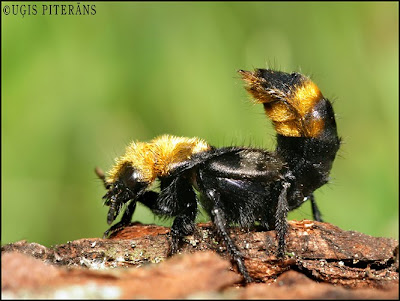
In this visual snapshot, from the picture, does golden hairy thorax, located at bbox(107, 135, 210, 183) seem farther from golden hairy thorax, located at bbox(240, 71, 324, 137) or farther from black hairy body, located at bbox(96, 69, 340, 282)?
golden hairy thorax, located at bbox(240, 71, 324, 137)

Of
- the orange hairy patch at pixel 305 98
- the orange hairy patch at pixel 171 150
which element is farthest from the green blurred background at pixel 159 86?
the orange hairy patch at pixel 305 98

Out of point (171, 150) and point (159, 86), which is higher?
point (159, 86)

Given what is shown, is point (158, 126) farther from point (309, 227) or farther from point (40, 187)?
point (309, 227)

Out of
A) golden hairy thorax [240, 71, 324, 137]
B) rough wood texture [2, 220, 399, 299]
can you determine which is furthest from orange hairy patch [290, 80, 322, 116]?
rough wood texture [2, 220, 399, 299]

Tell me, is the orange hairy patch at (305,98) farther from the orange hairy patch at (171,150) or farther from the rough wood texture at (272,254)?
the rough wood texture at (272,254)

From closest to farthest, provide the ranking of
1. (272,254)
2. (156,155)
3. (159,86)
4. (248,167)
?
(272,254) → (248,167) → (156,155) → (159,86)

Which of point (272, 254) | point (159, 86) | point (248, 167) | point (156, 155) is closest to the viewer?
point (272, 254)

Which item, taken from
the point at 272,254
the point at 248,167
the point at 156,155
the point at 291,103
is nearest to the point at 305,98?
the point at 291,103

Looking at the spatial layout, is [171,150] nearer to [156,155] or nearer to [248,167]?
[156,155]
